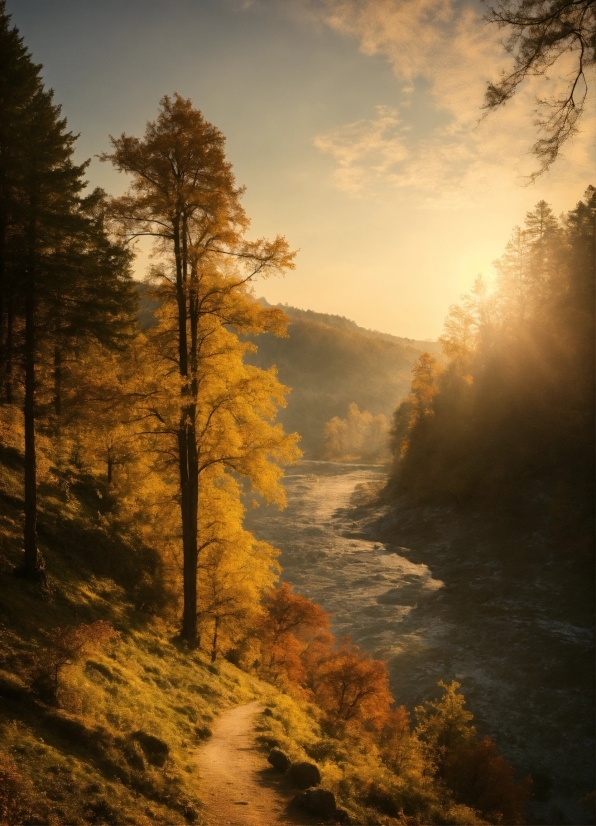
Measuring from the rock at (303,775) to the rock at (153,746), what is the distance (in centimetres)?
255

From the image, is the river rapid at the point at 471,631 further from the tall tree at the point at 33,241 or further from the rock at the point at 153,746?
the tall tree at the point at 33,241

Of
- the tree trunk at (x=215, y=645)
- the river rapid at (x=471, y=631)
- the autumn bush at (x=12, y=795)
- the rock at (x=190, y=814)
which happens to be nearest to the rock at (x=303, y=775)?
the rock at (x=190, y=814)

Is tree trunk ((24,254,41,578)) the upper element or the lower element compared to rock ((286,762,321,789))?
upper

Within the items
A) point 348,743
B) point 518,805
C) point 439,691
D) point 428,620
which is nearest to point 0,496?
point 348,743

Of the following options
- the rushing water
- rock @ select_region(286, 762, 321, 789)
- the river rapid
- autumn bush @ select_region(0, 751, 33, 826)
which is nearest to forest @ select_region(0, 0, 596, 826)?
autumn bush @ select_region(0, 751, 33, 826)

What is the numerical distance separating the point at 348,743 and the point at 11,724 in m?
10.8

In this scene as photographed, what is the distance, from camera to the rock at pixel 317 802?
9.62 metres

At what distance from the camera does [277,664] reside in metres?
24.4

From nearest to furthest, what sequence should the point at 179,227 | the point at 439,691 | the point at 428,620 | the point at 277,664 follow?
the point at 179,227
the point at 277,664
the point at 439,691
the point at 428,620

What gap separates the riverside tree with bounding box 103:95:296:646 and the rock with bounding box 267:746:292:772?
6.69m

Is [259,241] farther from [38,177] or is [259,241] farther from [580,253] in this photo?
[580,253]

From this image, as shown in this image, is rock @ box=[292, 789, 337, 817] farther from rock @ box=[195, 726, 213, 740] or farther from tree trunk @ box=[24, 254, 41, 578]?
tree trunk @ box=[24, 254, 41, 578]

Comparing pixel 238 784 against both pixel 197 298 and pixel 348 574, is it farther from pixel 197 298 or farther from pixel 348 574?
pixel 348 574

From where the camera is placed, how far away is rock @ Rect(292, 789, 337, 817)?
31.6ft
